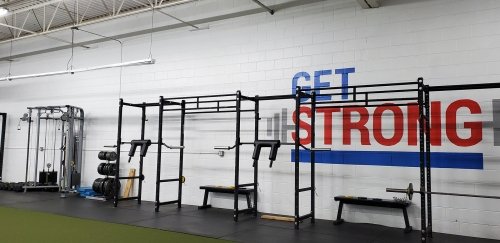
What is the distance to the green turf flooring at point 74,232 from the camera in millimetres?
4316

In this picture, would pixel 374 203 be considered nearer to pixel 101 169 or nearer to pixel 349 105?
pixel 349 105

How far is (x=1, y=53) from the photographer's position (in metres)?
10.6

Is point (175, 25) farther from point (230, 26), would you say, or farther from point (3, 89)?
point (3, 89)

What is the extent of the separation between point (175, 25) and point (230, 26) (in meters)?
1.23

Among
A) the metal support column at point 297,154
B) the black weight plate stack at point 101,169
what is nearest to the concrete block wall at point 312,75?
the black weight plate stack at point 101,169

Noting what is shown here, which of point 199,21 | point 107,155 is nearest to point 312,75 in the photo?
point 199,21

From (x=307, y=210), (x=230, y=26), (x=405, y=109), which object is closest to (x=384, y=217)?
(x=307, y=210)

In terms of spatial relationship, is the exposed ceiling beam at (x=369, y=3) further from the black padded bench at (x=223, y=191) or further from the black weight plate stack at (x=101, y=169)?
the black weight plate stack at (x=101, y=169)

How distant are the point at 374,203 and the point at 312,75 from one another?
216cm

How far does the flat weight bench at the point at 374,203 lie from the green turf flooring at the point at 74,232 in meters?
1.94

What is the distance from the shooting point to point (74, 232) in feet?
15.3

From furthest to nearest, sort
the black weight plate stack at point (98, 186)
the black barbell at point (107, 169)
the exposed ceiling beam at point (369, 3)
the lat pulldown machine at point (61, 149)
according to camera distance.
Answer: the lat pulldown machine at point (61, 149), the black barbell at point (107, 169), the black weight plate stack at point (98, 186), the exposed ceiling beam at point (369, 3)

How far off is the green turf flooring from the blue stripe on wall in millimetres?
2302

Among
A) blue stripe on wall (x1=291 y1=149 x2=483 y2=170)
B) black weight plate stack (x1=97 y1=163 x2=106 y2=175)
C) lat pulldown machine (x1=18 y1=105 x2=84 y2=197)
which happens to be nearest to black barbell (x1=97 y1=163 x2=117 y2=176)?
black weight plate stack (x1=97 y1=163 x2=106 y2=175)
